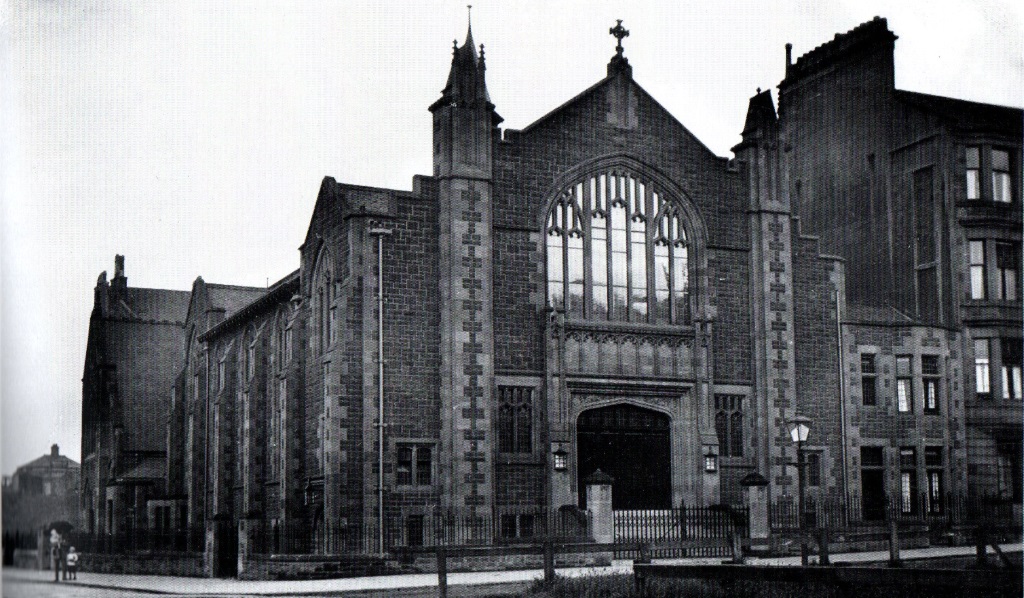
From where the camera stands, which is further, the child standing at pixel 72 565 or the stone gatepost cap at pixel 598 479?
the stone gatepost cap at pixel 598 479

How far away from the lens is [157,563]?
1583 inches

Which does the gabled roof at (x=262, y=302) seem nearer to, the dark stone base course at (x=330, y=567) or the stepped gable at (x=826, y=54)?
the dark stone base course at (x=330, y=567)

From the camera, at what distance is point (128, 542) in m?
44.1

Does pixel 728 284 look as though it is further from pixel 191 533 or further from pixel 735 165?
pixel 191 533

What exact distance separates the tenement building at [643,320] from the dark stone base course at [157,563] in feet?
5.56

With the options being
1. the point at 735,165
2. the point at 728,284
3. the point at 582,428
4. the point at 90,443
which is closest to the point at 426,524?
the point at 582,428

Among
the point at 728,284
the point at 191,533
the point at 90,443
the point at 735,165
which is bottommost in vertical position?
the point at 191,533

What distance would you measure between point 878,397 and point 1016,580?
27.6 meters

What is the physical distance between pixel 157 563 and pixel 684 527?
16124 millimetres

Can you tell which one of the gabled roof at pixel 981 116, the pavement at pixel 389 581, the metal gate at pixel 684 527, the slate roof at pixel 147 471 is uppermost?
the gabled roof at pixel 981 116

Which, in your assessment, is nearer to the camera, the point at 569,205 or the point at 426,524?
the point at 426,524

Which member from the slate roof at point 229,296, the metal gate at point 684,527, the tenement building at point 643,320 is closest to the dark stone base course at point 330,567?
the tenement building at point 643,320

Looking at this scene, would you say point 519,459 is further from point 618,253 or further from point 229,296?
point 229,296

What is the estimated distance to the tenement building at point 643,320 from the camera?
36156mm
